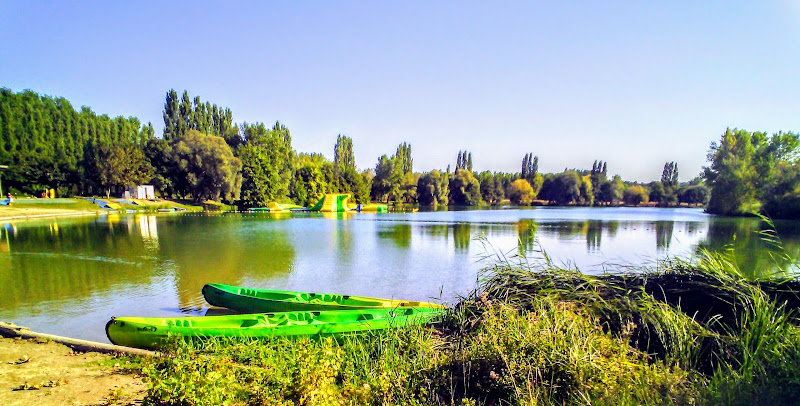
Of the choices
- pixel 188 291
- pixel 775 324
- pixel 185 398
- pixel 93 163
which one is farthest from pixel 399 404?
pixel 93 163

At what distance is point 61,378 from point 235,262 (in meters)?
11.8

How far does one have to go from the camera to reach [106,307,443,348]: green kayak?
20.7ft

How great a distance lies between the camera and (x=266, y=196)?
5834 centimetres

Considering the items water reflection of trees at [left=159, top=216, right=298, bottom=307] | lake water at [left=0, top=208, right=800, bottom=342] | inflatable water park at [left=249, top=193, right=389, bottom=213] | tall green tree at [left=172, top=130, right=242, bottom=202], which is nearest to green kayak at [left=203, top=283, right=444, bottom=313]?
lake water at [left=0, top=208, right=800, bottom=342]

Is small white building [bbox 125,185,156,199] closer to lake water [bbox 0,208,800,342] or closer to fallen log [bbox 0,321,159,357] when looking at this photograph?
lake water [bbox 0,208,800,342]

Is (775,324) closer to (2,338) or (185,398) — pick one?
(185,398)

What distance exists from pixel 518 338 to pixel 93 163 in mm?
62931

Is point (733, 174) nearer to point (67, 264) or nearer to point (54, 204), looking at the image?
point (67, 264)

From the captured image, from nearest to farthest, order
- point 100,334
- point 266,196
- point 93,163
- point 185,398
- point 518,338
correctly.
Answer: point 185,398, point 518,338, point 100,334, point 93,163, point 266,196

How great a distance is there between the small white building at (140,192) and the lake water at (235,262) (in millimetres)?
23552

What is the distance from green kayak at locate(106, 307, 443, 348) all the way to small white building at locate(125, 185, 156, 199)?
52.3 m

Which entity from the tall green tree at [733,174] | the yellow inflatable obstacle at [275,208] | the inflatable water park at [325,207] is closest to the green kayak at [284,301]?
the yellow inflatable obstacle at [275,208]

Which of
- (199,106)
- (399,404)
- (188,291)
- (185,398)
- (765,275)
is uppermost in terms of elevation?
(199,106)

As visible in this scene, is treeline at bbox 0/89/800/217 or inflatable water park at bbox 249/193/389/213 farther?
inflatable water park at bbox 249/193/389/213
